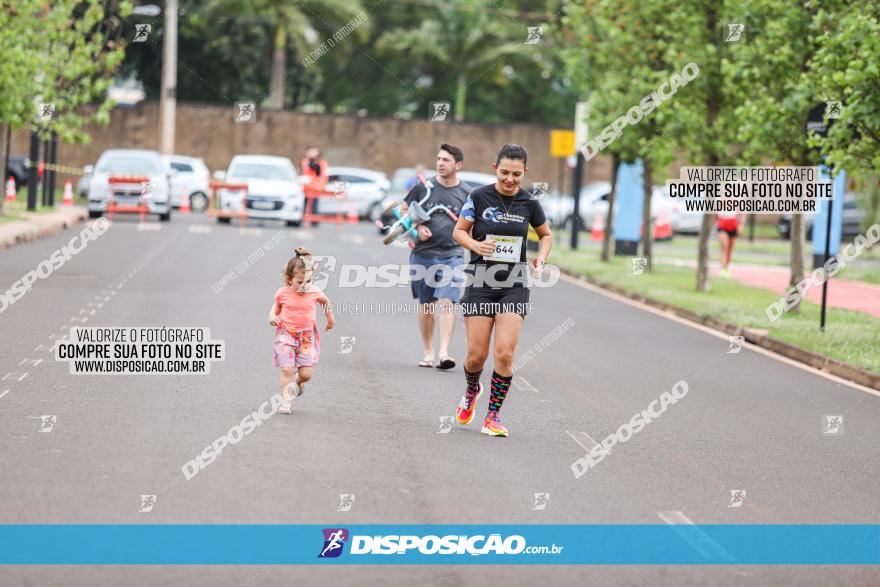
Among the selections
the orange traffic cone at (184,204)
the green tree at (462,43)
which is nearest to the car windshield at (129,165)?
the orange traffic cone at (184,204)

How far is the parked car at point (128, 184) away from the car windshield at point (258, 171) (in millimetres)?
1941

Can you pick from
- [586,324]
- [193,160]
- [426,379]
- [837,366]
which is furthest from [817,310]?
[193,160]

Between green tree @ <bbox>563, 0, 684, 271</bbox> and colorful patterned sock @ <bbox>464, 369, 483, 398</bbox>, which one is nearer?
colorful patterned sock @ <bbox>464, 369, 483, 398</bbox>

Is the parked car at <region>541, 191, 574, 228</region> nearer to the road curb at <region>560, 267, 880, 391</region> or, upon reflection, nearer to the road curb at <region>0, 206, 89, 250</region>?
the road curb at <region>0, 206, 89, 250</region>

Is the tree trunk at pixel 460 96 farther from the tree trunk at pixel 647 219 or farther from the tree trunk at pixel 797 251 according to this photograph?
the tree trunk at pixel 797 251

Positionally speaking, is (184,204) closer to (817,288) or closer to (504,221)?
(817,288)

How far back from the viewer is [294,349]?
1111 centimetres

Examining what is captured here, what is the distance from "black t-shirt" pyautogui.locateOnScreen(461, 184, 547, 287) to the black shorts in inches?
2.1

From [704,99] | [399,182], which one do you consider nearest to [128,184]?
[399,182]

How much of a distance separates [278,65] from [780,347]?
43.3 meters

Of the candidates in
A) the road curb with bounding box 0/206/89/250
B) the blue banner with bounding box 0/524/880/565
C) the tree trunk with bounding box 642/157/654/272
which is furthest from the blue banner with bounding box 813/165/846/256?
the blue banner with bounding box 0/524/880/565

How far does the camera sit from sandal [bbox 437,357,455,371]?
14188 millimetres

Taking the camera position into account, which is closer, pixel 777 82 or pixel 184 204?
pixel 777 82
